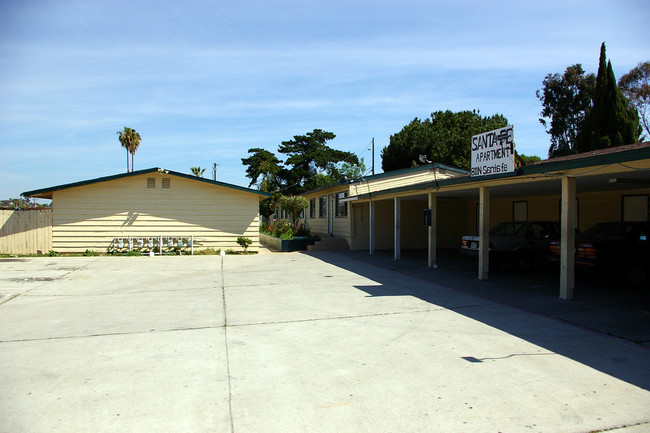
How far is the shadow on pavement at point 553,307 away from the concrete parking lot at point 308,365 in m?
0.05

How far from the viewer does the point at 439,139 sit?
36.8 meters

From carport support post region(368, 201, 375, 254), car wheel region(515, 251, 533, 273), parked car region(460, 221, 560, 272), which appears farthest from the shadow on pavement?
carport support post region(368, 201, 375, 254)

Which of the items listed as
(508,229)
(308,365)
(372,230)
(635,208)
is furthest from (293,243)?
(308,365)

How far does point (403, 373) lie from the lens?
15.5 ft

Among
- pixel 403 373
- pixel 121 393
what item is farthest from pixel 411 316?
pixel 121 393

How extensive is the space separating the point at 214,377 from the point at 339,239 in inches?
635

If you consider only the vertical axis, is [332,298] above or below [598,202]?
below

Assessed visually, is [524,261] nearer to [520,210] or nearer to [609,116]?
[520,210]

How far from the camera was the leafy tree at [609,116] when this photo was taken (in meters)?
28.2

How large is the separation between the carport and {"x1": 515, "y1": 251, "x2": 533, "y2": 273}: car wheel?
1513 mm

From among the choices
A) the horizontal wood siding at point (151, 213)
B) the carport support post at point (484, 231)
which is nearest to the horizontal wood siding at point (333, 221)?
the horizontal wood siding at point (151, 213)

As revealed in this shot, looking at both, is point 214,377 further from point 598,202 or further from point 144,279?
point 598,202

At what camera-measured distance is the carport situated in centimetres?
795

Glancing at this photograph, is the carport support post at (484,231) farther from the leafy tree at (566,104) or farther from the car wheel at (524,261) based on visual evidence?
the leafy tree at (566,104)
